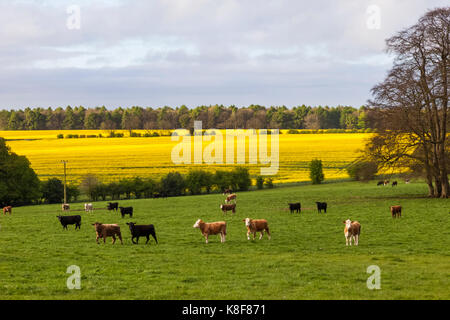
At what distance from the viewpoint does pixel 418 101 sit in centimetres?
4459

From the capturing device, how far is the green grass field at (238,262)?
1339 centimetres

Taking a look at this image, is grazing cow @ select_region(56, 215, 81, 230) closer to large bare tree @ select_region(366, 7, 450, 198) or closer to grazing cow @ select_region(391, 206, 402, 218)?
grazing cow @ select_region(391, 206, 402, 218)

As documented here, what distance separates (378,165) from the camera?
45031 millimetres

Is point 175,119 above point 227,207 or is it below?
above

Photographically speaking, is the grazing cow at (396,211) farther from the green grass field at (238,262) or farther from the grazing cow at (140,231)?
the grazing cow at (140,231)

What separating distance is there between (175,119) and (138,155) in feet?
167

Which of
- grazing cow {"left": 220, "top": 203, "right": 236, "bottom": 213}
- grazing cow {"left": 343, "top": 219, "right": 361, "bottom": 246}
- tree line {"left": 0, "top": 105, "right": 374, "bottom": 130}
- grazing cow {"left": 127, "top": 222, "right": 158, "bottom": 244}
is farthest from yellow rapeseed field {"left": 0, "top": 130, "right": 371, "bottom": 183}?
grazing cow {"left": 127, "top": 222, "right": 158, "bottom": 244}

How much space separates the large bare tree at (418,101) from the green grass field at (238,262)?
14022mm

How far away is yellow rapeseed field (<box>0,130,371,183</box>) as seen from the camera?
281 ft

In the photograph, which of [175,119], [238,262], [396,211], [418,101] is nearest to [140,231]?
[238,262]

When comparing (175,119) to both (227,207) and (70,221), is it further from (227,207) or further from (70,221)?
(70,221)

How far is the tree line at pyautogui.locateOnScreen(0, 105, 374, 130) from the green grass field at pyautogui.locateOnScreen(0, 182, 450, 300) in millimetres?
113741
